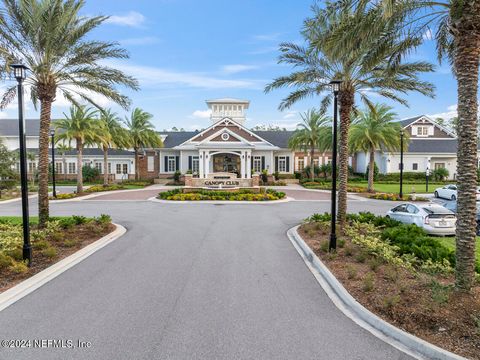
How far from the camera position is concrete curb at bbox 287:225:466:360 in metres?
4.56

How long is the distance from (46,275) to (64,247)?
2738 mm

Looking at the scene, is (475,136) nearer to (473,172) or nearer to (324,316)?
(473,172)

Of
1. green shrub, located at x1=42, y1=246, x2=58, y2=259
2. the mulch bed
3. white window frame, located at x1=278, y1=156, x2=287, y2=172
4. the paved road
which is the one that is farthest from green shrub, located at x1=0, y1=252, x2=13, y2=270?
white window frame, located at x1=278, y1=156, x2=287, y2=172

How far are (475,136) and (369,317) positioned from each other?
3968 millimetres

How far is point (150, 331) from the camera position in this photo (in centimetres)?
524

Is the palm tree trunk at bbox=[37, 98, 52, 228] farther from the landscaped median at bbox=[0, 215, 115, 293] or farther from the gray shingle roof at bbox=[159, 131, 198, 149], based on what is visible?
the gray shingle roof at bbox=[159, 131, 198, 149]

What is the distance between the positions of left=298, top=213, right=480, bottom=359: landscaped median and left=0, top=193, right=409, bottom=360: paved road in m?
0.75

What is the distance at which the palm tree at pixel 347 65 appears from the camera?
899 centimetres

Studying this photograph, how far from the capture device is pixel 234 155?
42.6 meters

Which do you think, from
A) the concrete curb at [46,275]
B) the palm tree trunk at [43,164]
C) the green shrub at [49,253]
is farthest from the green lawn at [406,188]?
the green shrub at [49,253]

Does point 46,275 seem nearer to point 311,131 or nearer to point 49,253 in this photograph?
point 49,253

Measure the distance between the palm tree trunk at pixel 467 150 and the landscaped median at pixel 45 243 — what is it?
9.44 m

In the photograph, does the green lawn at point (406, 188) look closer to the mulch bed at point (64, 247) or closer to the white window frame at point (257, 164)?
the white window frame at point (257, 164)

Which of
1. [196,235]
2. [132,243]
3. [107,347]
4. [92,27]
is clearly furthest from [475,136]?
[92,27]
